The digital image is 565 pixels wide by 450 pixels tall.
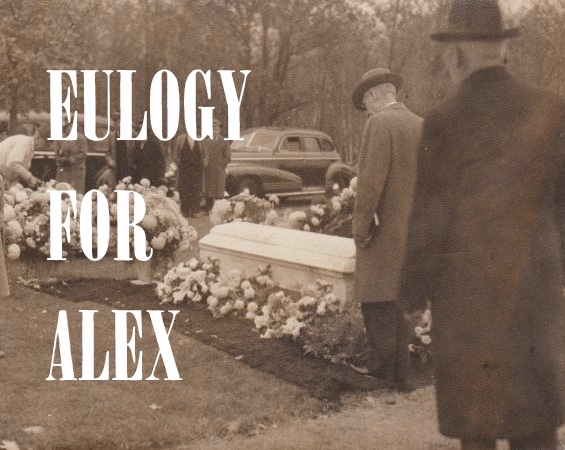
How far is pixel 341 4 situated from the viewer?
15.7 feet

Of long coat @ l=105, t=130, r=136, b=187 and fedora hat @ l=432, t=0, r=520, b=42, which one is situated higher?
fedora hat @ l=432, t=0, r=520, b=42

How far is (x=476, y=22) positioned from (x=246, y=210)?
2.26 m

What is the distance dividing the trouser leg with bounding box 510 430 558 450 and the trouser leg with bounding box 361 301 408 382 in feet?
4.36

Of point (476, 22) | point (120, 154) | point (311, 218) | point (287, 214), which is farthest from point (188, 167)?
point (476, 22)

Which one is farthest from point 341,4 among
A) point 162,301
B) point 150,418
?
point 150,418

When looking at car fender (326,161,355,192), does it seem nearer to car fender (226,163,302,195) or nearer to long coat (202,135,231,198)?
car fender (226,163,302,195)

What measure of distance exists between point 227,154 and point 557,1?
182 cm

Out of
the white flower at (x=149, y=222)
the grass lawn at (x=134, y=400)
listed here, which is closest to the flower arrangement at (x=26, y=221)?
the white flower at (x=149, y=222)

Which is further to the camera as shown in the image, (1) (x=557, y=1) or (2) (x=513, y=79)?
(1) (x=557, y=1)

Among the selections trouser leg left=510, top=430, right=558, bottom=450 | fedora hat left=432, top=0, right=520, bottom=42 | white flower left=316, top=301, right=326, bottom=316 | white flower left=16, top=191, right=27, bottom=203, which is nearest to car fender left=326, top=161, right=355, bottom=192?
white flower left=316, top=301, right=326, bottom=316

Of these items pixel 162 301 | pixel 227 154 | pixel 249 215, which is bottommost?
pixel 162 301

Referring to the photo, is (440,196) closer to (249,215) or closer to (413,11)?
(413,11)

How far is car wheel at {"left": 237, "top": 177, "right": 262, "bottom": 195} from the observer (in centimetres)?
523

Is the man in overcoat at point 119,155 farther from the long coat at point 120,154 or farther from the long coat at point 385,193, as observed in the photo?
Result: the long coat at point 385,193
